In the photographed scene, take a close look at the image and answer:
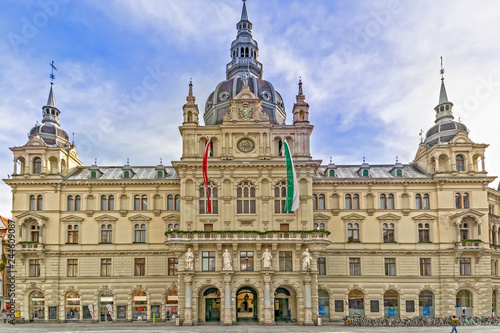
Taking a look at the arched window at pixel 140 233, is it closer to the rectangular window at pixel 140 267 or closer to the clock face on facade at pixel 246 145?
the rectangular window at pixel 140 267

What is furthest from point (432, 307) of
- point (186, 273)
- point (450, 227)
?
point (186, 273)

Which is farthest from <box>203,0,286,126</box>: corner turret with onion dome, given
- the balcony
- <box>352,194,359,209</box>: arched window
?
the balcony

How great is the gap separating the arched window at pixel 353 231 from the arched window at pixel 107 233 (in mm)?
34179

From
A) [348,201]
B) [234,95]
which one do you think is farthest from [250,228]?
[234,95]

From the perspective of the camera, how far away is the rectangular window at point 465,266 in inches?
2601

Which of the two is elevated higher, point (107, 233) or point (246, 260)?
point (107, 233)

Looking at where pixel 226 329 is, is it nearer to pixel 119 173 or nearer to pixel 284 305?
pixel 284 305

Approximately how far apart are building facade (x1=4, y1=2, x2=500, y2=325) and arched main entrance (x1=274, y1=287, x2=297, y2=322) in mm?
193

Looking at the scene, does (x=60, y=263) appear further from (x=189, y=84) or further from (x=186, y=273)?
(x=189, y=84)

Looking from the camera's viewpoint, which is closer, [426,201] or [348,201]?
[426,201]

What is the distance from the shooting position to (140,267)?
223ft

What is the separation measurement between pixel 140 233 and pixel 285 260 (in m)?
22.2

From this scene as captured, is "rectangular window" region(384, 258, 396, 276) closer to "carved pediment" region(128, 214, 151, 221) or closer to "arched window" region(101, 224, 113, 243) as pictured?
"carved pediment" region(128, 214, 151, 221)

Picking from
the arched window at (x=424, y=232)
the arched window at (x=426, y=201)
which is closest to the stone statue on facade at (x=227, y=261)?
the arched window at (x=424, y=232)
